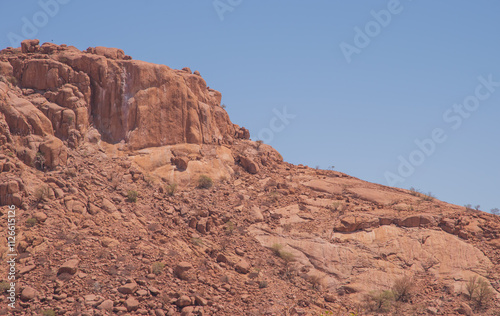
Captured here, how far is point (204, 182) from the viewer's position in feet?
96.0

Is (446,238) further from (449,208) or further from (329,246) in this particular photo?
(329,246)

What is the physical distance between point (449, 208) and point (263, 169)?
439 inches

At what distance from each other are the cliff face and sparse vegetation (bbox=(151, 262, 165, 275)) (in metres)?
7.49

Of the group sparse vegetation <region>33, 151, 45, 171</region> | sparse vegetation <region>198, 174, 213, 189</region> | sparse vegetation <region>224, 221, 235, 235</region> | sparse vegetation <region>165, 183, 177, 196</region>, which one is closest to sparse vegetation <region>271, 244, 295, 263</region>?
sparse vegetation <region>224, 221, 235, 235</region>

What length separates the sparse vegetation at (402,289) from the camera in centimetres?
2435

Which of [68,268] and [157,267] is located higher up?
[157,267]

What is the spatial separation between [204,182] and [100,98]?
24.5 feet

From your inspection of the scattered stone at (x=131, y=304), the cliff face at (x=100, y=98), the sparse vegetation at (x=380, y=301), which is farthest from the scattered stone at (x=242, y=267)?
the cliff face at (x=100, y=98)

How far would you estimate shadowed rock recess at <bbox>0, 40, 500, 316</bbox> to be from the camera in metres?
21.3

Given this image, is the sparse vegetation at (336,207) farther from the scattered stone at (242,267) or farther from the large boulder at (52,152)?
the large boulder at (52,152)

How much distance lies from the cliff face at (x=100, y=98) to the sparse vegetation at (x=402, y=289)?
1385 centimetres

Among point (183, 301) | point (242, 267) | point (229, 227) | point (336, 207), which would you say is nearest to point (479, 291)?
point (336, 207)

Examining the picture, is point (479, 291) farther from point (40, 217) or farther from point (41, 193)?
point (41, 193)

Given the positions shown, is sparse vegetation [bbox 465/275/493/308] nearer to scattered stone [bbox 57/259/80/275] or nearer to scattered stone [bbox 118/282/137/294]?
scattered stone [bbox 118/282/137/294]
